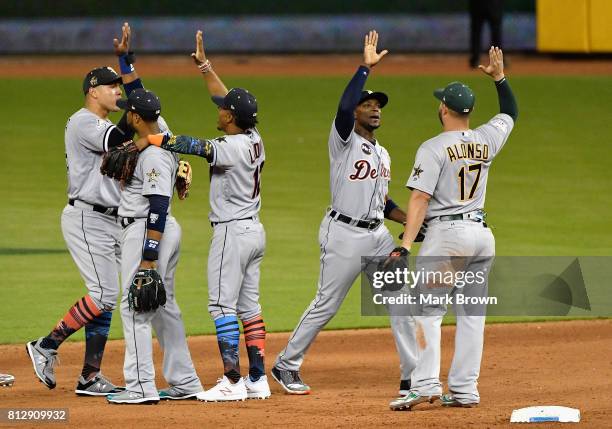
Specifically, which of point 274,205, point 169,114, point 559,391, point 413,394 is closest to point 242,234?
point 413,394

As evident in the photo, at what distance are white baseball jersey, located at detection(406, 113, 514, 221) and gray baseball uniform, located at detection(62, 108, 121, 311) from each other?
76.5 inches

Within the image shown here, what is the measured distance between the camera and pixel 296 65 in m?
26.7

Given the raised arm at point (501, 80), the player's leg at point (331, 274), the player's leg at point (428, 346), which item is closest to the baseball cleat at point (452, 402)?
the player's leg at point (428, 346)

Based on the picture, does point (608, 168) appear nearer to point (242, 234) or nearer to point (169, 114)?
point (169, 114)

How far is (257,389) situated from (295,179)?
369 inches

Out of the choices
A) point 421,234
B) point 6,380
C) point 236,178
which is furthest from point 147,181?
point 6,380

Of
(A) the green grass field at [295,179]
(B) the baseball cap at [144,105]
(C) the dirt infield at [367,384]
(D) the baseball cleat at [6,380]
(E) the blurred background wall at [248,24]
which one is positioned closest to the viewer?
(C) the dirt infield at [367,384]

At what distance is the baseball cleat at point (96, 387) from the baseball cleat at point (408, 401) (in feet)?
5.72

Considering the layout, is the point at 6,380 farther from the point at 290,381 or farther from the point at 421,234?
the point at 421,234

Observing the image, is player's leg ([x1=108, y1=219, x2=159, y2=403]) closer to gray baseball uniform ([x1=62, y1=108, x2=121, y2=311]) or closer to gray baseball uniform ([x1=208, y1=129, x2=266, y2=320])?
gray baseball uniform ([x1=208, y1=129, x2=266, y2=320])

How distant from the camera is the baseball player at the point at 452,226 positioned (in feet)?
23.1

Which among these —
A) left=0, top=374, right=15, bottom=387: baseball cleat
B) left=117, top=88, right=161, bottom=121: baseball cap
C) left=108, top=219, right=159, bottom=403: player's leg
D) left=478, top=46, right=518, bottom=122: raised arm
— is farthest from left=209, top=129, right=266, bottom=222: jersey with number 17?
left=0, top=374, right=15, bottom=387: baseball cleat

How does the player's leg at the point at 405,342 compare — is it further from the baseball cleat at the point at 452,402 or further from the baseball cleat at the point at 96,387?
the baseball cleat at the point at 96,387

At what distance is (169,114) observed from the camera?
67.4ft
